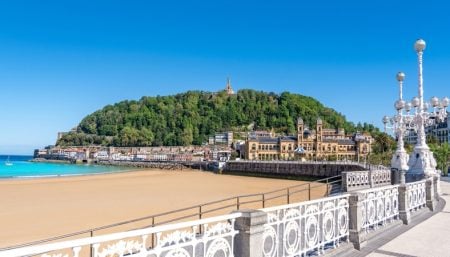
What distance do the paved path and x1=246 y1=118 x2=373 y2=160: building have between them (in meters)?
89.9

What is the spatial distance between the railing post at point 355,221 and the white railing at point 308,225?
0.08 metres

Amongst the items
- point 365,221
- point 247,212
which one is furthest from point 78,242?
point 365,221

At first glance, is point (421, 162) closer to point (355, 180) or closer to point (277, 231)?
point (355, 180)

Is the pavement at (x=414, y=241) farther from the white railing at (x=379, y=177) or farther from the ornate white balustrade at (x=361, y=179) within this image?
the white railing at (x=379, y=177)

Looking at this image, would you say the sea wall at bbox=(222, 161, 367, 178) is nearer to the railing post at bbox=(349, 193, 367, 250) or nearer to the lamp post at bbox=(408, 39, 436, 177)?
the lamp post at bbox=(408, 39, 436, 177)

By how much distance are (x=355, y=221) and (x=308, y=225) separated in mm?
1744

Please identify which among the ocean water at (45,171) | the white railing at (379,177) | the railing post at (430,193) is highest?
the railing post at (430,193)

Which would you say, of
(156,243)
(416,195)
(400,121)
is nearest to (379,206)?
(416,195)

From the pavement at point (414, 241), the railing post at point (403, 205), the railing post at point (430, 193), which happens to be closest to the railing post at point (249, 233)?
the pavement at point (414, 241)

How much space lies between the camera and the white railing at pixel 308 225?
515 cm

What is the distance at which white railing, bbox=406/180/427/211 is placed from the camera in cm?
1007

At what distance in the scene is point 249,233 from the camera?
4270mm

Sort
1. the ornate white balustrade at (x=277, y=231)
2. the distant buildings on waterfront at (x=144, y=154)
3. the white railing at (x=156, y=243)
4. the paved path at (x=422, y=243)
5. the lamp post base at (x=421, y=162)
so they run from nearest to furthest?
1. the white railing at (x=156, y=243)
2. the ornate white balustrade at (x=277, y=231)
3. the paved path at (x=422, y=243)
4. the lamp post base at (x=421, y=162)
5. the distant buildings on waterfront at (x=144, y=154)

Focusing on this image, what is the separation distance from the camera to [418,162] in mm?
15797
